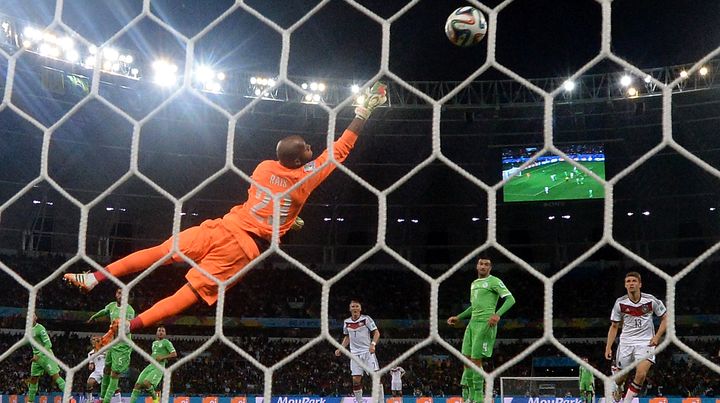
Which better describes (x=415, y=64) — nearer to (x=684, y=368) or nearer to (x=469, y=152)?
(x=469, y=152)

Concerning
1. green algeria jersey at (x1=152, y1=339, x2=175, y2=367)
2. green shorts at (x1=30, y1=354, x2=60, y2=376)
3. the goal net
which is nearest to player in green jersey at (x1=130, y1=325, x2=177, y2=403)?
green algeria jersey at (x1=152, y1=339, x2=175, y2=367)

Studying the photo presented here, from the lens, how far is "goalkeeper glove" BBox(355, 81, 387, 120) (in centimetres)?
276

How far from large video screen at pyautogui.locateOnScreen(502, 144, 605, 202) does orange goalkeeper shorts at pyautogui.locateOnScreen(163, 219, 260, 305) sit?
455 inches

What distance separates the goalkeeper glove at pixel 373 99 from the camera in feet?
9.04

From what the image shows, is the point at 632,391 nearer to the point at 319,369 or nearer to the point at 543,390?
the point at 543,390

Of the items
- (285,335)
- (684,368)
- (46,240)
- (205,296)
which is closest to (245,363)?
(285,335)

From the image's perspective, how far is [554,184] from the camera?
14.5 meters

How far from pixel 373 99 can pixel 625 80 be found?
11.3 meters

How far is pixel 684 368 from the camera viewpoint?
1284 centimetres

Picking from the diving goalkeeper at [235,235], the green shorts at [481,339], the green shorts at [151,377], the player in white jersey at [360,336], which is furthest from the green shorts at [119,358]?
the green shorts at [481,339]

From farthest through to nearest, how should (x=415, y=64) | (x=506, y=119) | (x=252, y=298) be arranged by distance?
(x=252, y=298) → (x=506, y=119) → (x=415, y=64)

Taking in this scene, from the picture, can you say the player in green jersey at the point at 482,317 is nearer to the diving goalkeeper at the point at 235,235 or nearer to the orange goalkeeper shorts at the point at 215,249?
the diving goalkeeper at the point at 235,235

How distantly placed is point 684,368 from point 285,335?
26.1 ft

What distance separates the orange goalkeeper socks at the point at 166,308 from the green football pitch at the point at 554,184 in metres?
11.8
